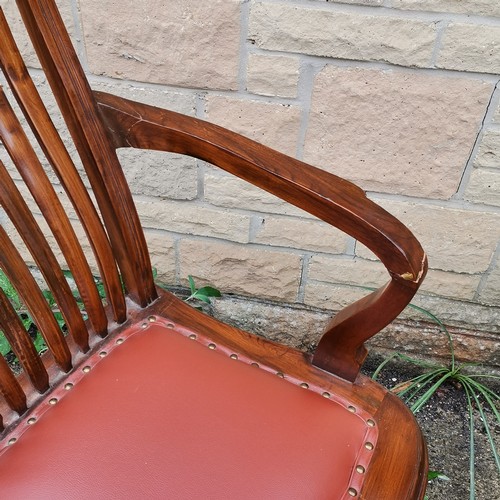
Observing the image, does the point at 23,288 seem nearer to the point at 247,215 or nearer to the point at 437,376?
the point at 247,215

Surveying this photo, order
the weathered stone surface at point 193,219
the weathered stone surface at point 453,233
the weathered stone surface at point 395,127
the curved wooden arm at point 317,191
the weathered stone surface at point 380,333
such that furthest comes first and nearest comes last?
the weathered stone surface at point 380,333
the weathered stone surface at point 193,219
the weathered stone surface at point 453,233
the weathered stone surface at point 395,127
the curved wooden arm at point 317,191

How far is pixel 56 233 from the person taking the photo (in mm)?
906

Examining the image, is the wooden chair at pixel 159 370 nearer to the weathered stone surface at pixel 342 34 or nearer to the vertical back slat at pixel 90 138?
the vertical back slat at pixel 90 138

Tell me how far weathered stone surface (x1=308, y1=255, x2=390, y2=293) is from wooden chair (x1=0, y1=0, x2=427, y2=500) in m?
0.54

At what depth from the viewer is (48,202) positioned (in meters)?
0.89

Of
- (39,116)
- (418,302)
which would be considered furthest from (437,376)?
(39,116)

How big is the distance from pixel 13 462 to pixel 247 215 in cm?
82

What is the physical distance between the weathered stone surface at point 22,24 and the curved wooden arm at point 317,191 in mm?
429

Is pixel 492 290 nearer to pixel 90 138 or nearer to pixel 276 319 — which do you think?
pixel 276 319

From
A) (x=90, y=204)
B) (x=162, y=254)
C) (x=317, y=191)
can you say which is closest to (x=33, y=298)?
(x=90, y=204)

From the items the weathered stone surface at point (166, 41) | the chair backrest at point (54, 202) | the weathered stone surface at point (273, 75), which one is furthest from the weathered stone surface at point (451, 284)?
the chair backrest at point (54, 202)

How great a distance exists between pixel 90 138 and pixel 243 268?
0.75m

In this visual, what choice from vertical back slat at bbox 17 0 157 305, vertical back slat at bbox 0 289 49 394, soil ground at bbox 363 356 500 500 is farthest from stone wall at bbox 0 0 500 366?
vertical back slat at bbox 0 289 49 394

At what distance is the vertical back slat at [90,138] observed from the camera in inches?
33.0
